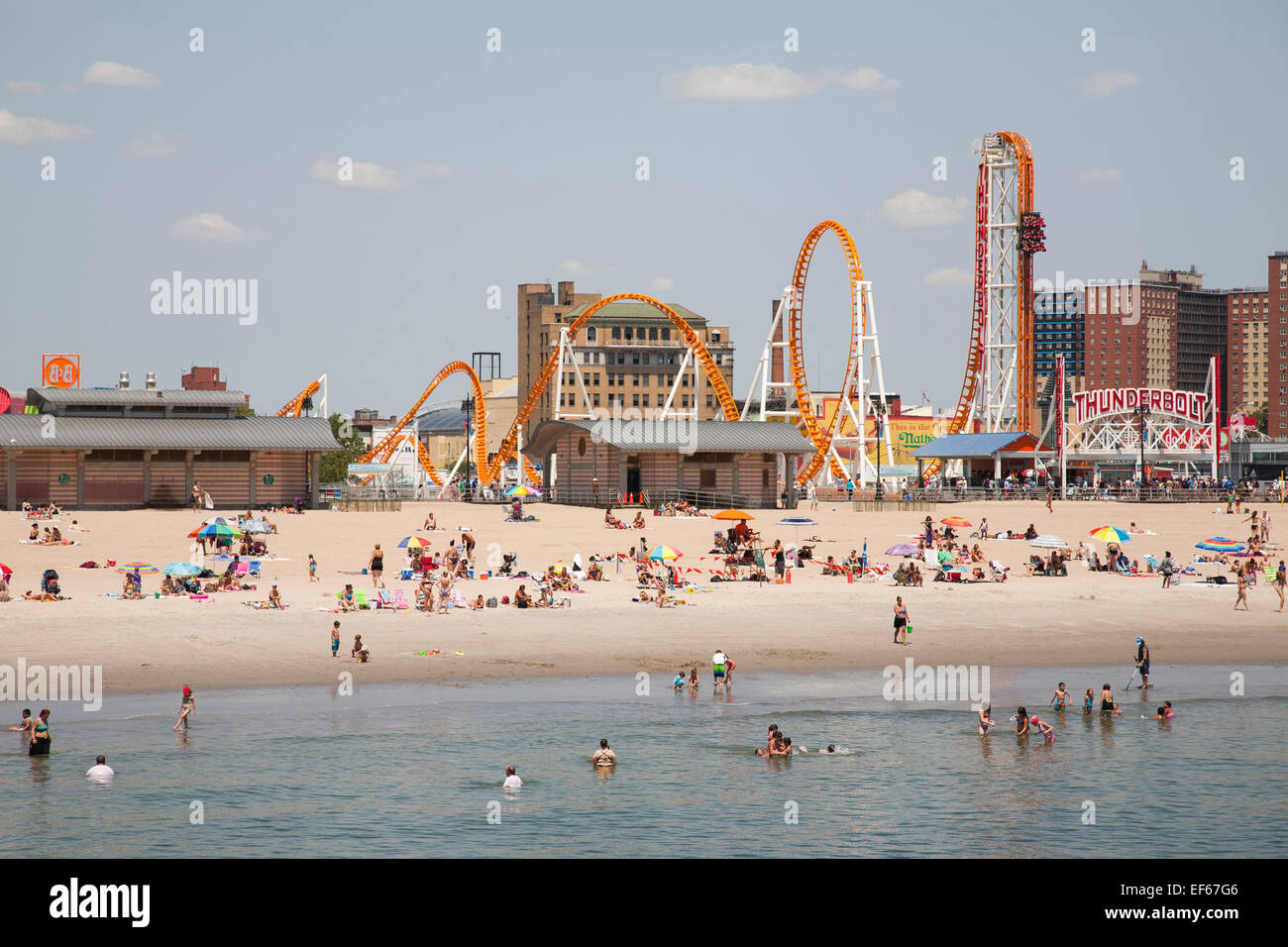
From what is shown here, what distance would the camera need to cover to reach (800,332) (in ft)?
252

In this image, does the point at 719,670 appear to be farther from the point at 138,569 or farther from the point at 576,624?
the point at 138,569

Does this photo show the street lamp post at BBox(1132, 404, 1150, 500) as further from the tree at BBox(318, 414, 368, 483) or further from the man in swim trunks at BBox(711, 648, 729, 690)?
the tree at BBox(318, 414, 368, 483)

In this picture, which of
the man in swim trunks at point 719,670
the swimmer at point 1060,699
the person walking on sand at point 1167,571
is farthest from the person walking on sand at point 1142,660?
the person walking on sand at point 1167,571

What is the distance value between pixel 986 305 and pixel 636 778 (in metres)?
74.7

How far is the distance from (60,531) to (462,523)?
12304 mm

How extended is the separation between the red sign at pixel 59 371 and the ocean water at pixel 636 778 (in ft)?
128

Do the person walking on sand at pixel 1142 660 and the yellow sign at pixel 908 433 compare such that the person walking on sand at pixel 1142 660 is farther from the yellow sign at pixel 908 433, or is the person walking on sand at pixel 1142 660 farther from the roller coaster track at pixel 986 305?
the yellow sign at pixel 908 433

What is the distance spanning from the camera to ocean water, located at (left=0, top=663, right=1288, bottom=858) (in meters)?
15.3

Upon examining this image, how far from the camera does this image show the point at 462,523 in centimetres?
4422

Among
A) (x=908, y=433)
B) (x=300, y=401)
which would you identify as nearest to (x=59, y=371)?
(x=300, y=401)

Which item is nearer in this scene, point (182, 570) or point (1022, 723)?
point (1022, 723)
